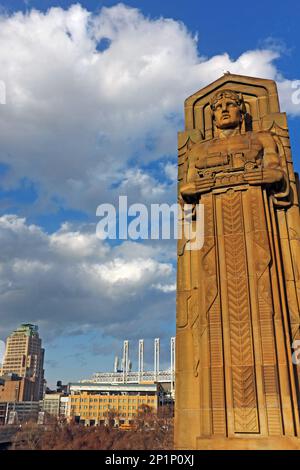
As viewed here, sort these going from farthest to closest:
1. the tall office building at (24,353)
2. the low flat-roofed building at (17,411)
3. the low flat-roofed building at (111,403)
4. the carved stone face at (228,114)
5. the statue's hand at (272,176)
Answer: the tall office building at (24,353) → the low flat-roofed building at (17,411) → the low flat-roofed building at (111,403) → the carved stone face at (228,114) → the statue's hand at (272,176)

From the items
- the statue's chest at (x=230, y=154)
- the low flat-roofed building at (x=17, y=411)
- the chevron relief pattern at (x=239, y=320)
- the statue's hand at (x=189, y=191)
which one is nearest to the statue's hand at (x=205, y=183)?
the statue's hand at (x=189, y=191)

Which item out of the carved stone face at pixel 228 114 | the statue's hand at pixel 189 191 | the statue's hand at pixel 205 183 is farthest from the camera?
the carved stone face at pixel 228 114

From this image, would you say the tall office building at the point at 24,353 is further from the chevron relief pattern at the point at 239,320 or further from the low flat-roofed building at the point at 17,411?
the chevron relief pattern at the point at 239,320

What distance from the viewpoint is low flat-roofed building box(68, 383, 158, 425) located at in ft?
292

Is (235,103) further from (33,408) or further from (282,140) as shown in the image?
(33,408)

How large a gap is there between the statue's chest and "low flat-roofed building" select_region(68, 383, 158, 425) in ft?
276

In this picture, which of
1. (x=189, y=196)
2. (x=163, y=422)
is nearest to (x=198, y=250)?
(x=189, y=196)

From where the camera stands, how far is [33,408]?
383 ft

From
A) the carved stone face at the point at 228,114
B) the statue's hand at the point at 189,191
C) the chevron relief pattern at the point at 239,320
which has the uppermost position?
the carved stone face at the point at 228,114

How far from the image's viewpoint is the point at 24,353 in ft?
589

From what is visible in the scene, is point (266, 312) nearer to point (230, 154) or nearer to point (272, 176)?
point (272, 176)

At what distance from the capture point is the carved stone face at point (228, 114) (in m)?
13.8

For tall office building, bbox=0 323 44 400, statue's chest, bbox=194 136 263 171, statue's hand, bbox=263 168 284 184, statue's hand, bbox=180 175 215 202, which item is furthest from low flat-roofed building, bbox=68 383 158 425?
statue's hand, bbox=263 168 284 184

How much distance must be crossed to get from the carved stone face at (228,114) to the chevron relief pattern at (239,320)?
9.72 feet
